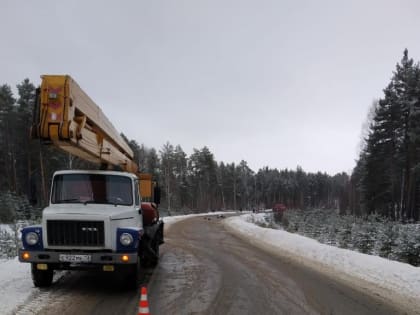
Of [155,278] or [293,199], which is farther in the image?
[293,199]

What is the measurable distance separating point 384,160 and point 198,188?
57.2 meters

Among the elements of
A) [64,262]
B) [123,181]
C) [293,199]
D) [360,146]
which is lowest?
[293,199]

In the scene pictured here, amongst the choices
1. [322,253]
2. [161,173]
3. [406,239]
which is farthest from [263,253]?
[161,173]

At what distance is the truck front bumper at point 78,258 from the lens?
→ 23.5ft

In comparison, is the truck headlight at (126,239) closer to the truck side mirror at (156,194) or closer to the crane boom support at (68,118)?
the crane boom support at (68,118)

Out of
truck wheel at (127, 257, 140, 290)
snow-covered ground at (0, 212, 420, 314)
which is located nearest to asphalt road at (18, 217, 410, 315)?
truck wheel at (127, 257, 140, 290)

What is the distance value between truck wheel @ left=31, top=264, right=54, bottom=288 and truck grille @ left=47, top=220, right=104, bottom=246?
0.86 m

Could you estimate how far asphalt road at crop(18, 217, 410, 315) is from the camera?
6.57 meters

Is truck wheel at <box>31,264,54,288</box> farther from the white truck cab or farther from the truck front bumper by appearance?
the truck front bumper

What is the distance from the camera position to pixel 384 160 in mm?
41562

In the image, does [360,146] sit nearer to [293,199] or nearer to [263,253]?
[263,253]

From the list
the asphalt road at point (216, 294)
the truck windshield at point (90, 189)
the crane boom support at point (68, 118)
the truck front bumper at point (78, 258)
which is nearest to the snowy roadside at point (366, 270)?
the asphalt road at point (216, 294)

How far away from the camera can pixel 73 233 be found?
7.27 metres

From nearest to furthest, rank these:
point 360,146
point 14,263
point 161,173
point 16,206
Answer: point 14,263, point 16,206, point 360,146, point 161,173
